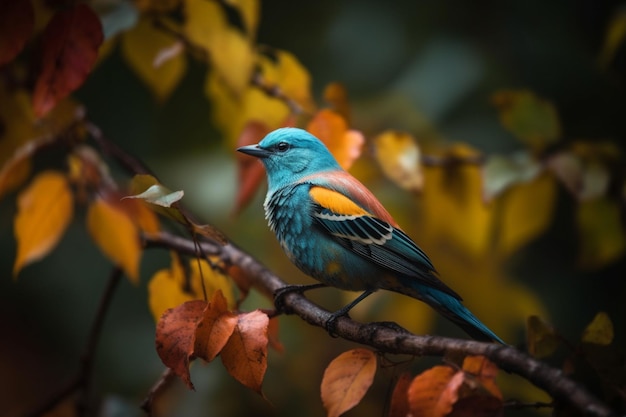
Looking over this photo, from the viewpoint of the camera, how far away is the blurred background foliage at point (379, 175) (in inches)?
138

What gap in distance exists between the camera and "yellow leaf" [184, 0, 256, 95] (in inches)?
90.3

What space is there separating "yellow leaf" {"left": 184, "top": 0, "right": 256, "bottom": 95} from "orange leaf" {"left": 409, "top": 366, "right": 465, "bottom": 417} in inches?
49.4

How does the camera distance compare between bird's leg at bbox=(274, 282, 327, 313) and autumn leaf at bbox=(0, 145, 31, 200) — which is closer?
bird's leg at bbox=(274, 282, 327, 313)

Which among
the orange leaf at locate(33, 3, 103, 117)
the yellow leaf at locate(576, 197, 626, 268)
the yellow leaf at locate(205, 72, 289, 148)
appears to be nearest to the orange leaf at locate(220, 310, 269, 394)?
the orange leaf at locate(33, 3, 103, 117)

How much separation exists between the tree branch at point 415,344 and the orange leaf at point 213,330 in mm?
320

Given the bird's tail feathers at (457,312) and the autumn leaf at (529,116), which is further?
the autumn leaf at (529,116)

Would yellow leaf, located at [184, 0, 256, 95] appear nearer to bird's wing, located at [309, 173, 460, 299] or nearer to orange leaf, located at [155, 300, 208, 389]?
bird's wing, located at [309, 173, 460, 299]

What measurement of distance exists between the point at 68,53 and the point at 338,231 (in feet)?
2.89

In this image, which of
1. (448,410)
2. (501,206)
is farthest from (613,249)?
(448,410)

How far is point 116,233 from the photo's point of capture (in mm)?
2201

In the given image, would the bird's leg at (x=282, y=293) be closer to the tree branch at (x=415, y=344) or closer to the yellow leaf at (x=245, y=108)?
the tree branch at (x=415, y=344)

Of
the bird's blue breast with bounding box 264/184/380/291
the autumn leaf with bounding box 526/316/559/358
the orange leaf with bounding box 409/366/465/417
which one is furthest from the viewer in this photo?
the bird's blue breast with bounding box 264/184/380/291

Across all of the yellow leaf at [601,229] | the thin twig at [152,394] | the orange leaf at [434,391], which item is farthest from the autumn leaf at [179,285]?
the yellow leaf at [601,229]

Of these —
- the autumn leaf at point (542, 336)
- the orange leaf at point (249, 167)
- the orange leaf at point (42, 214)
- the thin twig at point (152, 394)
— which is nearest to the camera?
the autumn leaf at point (542, 336)
